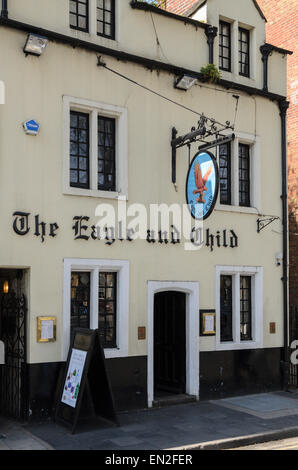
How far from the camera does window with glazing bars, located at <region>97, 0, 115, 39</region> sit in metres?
12.0

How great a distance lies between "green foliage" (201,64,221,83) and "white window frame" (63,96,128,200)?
7.67ft

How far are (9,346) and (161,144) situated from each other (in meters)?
5.14

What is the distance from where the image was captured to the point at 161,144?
1249cm

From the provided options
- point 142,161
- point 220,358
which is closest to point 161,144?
Result: point 142,161

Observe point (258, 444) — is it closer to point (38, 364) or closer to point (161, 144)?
point (38, 364)

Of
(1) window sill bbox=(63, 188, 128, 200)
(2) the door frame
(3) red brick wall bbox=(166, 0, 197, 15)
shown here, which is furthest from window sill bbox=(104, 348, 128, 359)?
(3) red brick wall bbox=(166, 0, 197, 15)

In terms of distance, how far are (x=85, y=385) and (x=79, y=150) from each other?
4.49 meters

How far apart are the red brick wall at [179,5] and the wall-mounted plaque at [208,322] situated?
7.80 meters

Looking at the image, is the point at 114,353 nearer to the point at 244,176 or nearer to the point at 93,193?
the point at 93,193

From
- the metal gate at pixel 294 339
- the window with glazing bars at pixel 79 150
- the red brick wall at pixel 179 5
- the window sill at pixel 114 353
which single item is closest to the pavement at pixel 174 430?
the window sill at pixel 114 353

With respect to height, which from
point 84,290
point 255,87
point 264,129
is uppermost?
point 255,87

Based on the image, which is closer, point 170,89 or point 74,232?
point 74,232

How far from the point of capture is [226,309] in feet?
44.3
